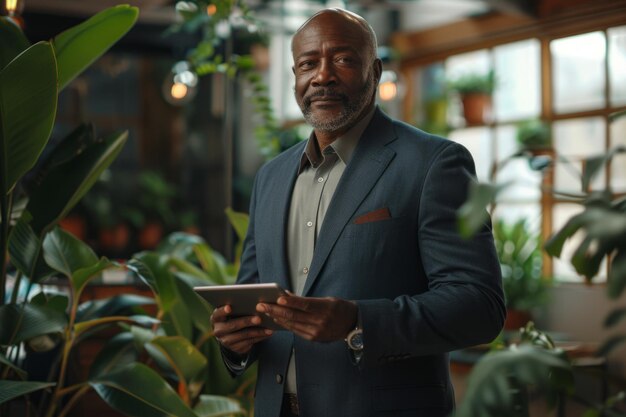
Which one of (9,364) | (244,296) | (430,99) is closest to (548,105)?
(430,99)

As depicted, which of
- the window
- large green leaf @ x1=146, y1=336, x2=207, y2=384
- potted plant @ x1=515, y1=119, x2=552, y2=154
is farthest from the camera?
potted plant @ x1=515, y1=119, x2=552, y2=154

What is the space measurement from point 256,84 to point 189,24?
441 millimetres

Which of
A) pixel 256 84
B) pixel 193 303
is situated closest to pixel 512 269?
pixel 256 84

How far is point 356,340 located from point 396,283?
18 centimetres

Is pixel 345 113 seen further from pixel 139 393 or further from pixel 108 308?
pixel 108 308

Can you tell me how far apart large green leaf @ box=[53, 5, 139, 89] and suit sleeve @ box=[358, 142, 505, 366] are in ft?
3.54

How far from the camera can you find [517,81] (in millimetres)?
6094

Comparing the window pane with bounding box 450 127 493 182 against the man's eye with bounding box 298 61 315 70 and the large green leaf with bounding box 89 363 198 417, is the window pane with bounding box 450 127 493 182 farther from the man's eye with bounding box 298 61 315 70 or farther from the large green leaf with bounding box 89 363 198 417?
the man's eye with bounding box 298 61 315 70

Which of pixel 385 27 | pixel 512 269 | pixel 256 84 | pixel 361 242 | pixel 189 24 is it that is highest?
pixel 385 27

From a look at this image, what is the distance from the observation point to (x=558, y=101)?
5793mm

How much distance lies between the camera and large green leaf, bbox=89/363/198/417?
2164mm

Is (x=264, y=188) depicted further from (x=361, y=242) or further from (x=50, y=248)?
(x=50, y=248)

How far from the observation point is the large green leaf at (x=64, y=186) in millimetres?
2260

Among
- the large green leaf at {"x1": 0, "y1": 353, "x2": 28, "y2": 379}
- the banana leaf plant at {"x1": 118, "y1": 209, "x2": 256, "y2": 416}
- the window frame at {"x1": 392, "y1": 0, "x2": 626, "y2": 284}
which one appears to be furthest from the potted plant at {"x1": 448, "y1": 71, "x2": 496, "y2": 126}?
the large green leaf at {"x1": 0, "y1": 353, "x2": 28, "y2": 379}
